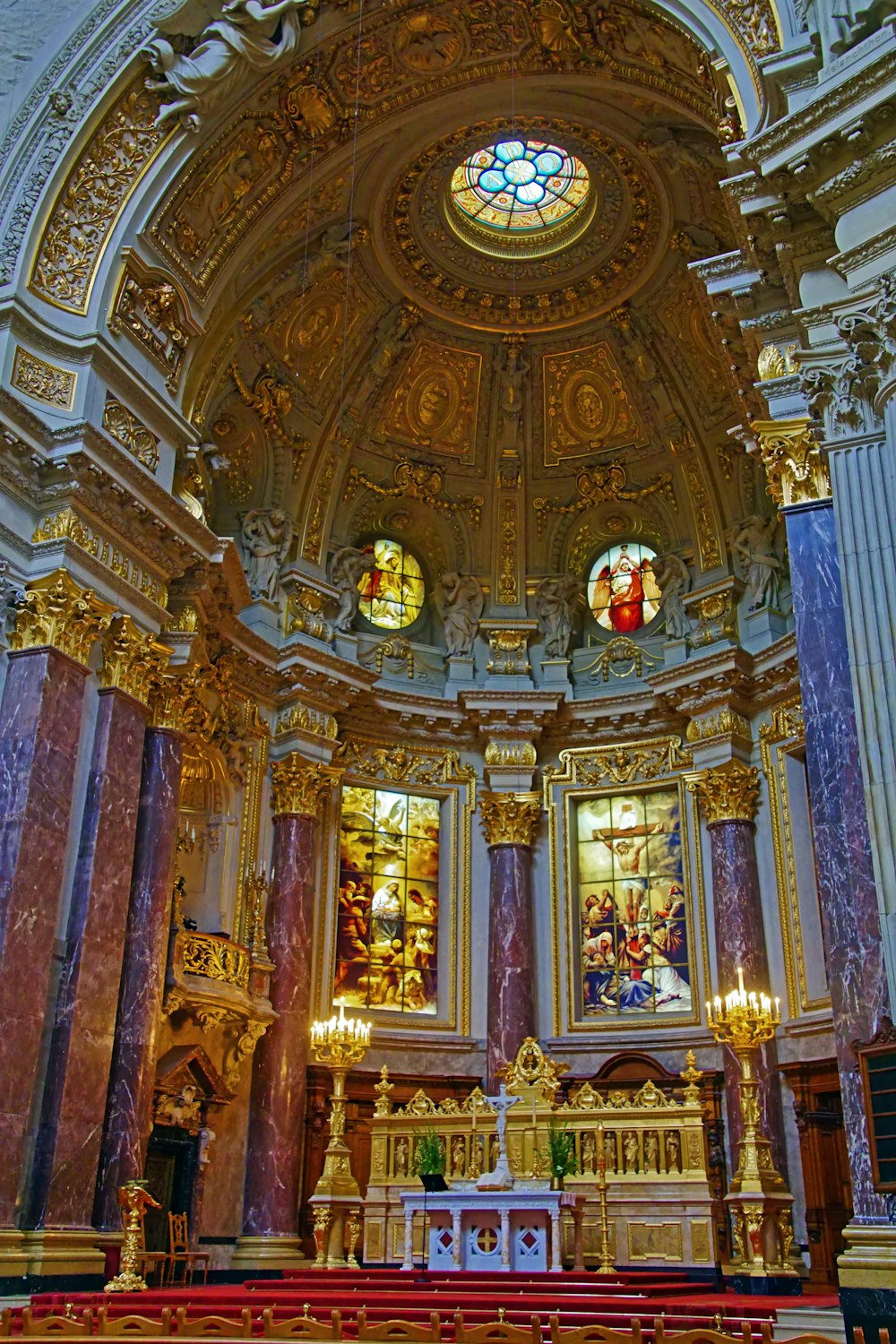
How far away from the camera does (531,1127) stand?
15625mm

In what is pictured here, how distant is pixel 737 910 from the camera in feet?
63.9

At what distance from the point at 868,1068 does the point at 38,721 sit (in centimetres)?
910

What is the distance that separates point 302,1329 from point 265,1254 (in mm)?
8606

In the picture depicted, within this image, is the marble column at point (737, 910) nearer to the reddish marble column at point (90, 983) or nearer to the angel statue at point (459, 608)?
the angel statue at point (459, 608)

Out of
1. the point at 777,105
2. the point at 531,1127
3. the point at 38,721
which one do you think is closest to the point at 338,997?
the point at 531,1127

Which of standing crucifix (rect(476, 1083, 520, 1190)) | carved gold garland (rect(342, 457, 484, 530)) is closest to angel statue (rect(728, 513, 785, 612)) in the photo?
carved gold garland (rect(342, 457, 484, 530))

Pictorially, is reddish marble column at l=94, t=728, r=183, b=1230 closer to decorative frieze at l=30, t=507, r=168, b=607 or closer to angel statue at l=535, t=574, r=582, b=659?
decorative frieze at l=30, t=507, r=168, b=607

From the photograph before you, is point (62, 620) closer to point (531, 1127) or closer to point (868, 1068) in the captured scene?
point (531, 1127)

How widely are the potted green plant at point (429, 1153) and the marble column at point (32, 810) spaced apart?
473 centimetres

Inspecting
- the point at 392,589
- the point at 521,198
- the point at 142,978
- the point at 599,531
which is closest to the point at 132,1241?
the point at 142,978

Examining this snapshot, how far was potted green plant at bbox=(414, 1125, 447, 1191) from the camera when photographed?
51.6 ft

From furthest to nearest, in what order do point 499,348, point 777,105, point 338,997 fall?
point 499,348
point 338,997
point 777,105

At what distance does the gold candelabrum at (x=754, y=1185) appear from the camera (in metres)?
14.2

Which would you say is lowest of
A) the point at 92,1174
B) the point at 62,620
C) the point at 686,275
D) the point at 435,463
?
the point at 92,1174
